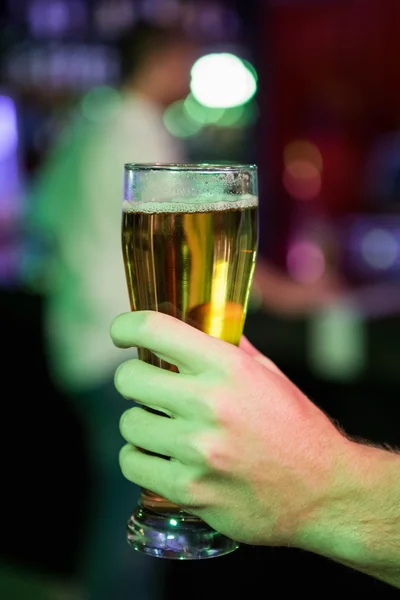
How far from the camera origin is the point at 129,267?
111 centimetres

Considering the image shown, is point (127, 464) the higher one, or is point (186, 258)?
point (186, 258)

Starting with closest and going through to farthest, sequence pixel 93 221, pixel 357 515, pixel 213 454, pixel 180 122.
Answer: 1. pixel 213 454
2. pixel 357 515
3. pixel 93 221
4. pixel 180 122

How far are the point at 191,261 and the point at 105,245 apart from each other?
182 cm

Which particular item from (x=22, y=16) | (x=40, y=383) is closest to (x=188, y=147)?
(x=22, y=16)

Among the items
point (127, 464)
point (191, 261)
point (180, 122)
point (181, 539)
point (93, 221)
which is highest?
point (180, 122)

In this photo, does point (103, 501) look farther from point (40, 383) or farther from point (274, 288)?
point (40, 383)

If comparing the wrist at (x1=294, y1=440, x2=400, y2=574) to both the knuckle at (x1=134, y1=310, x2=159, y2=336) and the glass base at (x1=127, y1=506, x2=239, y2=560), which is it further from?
the knuckle at (x1=134, y1=310, x2=159, y2=336)

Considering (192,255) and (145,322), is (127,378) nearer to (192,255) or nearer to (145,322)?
(145,322)

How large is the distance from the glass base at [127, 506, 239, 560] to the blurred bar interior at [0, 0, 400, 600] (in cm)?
202

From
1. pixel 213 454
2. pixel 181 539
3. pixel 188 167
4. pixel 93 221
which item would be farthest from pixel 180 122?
pixel 213 454

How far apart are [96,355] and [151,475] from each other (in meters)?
1.98

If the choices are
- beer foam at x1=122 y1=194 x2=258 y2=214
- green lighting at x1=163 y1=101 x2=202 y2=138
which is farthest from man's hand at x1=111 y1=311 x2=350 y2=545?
green lighting at x1=163 y1=101 x2=202 y2=138

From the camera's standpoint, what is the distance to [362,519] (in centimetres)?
102

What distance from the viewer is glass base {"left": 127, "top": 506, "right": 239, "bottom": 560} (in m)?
1.06
